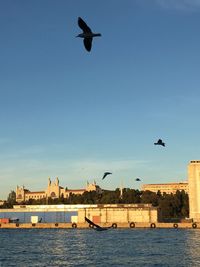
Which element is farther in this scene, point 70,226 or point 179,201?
point 179,201

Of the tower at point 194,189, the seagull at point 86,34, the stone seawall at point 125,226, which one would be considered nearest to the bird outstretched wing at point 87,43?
the seagull at point 86,34

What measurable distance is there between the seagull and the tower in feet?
428

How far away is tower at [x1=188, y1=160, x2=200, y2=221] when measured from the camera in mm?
140375

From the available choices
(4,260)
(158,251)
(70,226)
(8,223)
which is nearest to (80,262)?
(4,260)

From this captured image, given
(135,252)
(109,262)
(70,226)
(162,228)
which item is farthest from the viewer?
(70,226)

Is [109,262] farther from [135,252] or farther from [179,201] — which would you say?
[179,201]

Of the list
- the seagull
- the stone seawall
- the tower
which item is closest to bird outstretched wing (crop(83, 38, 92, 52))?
the seagull

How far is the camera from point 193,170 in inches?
5600

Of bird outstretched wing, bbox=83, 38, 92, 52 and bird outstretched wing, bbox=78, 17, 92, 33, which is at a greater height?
bird outstretched wing, bbox=78, 17, 92, 33

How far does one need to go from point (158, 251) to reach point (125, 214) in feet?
239

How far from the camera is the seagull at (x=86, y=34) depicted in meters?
13.7

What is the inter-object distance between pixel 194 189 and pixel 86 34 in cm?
13132

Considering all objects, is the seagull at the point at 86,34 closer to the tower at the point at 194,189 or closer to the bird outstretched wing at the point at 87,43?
the bird outstretched wing at the point at 87,43

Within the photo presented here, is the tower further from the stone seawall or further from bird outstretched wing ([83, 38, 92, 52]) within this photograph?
bird outstretched wing ([83, 38, 92, 52])
